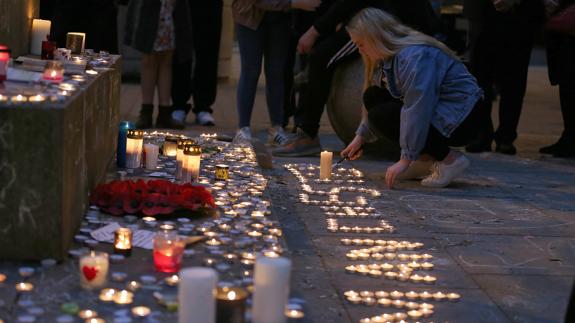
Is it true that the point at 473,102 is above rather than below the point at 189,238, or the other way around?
above

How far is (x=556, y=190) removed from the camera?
20.5 feet

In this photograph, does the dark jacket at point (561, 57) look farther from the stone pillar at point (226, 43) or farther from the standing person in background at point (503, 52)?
the stone pillar at point (226, 43)

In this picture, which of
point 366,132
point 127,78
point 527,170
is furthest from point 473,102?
point 127,78

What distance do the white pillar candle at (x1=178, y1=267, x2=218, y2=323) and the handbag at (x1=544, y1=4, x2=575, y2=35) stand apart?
16.6ft

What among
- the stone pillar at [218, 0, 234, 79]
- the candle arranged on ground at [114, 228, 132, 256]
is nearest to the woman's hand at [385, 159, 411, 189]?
the candle arranged on ground at [114, 228, 132, 256]

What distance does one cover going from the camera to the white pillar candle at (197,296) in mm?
2902

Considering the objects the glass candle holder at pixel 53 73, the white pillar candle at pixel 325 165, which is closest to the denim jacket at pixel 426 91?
the white pillar candle at pixel 325 165

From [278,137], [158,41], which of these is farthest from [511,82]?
[158,41]

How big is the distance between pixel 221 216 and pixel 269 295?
1.48 m

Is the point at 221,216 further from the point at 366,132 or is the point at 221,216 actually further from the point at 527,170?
the point at 527,170

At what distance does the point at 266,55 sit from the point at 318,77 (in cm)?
53

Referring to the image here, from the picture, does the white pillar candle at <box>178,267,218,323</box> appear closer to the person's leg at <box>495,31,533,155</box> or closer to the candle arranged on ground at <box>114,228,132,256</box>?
the candle arranged on ground at <box>114,228,132,256</box>

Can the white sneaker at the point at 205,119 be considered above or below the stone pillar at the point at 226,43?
below

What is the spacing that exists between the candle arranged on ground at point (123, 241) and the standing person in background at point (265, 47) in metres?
3.43
